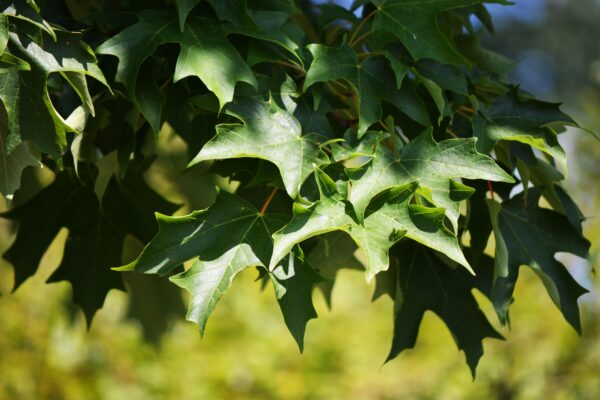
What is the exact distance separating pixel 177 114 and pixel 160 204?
0.52 feet

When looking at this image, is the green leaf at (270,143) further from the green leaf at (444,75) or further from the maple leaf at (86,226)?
the maple leaf at (86,226)

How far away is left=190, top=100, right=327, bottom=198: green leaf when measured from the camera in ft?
3.30

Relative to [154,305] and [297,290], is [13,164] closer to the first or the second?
[297,290]

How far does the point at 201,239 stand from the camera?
1027 millimetres

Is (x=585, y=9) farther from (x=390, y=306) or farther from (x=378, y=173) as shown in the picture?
(x=378, y=173)

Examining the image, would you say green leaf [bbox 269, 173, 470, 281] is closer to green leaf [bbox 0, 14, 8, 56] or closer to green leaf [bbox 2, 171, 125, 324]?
green leaf [bbox 0, 14, 8, 56]

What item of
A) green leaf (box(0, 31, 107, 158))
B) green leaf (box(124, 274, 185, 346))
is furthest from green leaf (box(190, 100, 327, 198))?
green leaf (box(124, 274, 185, 346))

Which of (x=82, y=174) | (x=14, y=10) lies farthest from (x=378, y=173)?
(x=82, y=174)

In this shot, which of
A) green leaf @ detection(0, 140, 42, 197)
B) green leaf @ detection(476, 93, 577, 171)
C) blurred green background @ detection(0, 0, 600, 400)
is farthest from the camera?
blurred green background @ detection(0, 0, 600, 400)

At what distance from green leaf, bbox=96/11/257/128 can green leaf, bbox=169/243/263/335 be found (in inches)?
7.5

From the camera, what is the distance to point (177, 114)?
4.69 feet

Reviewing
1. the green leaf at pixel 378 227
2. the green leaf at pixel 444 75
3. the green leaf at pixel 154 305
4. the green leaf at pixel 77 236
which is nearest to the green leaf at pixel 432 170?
the green leaf at pixel 378 227

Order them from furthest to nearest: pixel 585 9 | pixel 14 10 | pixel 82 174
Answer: pixel 585 9, pixel 82 174, pixel 14 10

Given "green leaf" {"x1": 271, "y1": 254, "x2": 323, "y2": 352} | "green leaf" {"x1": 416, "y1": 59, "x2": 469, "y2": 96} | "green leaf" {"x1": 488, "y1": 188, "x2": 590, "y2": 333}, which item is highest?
"green leaf" {"x1": 416, "y1": 59, "x2": 469, "y2": 96}
